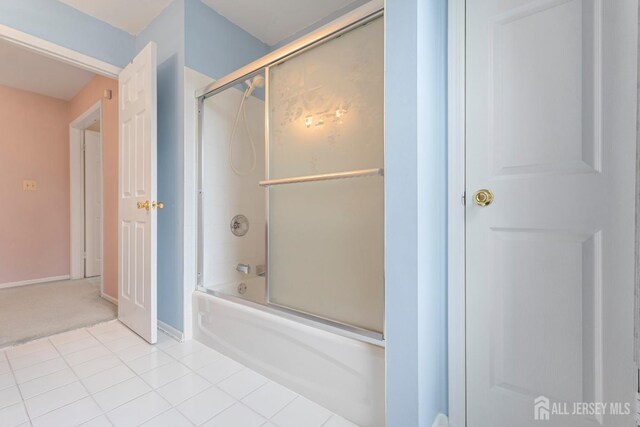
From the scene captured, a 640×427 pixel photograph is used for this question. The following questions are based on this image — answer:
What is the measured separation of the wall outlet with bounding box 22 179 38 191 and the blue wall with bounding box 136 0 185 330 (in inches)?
102

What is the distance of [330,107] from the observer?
153cm

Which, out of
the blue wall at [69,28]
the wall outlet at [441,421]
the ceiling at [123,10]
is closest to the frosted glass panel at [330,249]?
the wall outlet at [441,421]

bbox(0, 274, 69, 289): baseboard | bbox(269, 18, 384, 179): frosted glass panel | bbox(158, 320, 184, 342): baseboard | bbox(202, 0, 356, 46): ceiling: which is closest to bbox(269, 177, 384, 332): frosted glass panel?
bbox(269, 18, 384, 179): frosted glass panel

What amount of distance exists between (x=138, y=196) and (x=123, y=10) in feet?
4.65

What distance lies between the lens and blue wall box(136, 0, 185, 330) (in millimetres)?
2020

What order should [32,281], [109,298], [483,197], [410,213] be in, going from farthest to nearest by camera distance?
[32,281]
[109,298]
[483,197]
[410,213]

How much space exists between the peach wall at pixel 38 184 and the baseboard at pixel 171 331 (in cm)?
261

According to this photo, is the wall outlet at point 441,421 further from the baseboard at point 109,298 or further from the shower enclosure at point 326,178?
the baseboard at point 109,298

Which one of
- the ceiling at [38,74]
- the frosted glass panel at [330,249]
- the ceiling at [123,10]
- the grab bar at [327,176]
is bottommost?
the frosted glass panel at [330,249]

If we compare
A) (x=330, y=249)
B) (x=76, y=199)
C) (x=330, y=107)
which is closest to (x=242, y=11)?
(x=330, y=107)

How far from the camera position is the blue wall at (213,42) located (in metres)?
2.03

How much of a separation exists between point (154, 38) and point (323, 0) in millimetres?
1365

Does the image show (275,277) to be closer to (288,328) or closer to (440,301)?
(288,328)

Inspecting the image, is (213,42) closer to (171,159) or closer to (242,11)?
(242,11)
